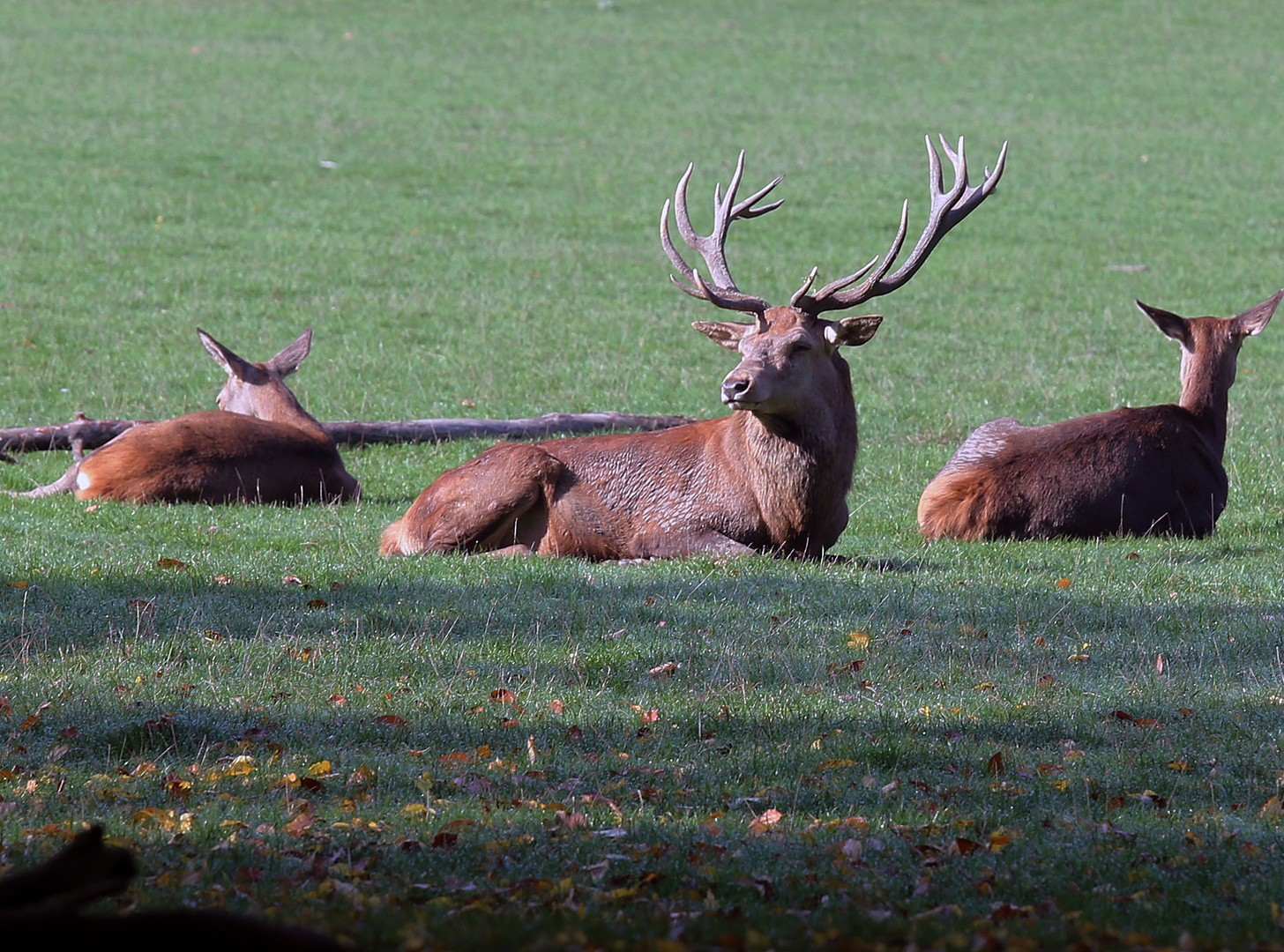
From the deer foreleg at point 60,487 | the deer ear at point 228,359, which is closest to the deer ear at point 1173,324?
the deer ear at point 228,359

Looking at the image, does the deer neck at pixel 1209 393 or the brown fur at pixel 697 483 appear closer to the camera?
the brown fur at pixel 697 483

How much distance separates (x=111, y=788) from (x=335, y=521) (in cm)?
620

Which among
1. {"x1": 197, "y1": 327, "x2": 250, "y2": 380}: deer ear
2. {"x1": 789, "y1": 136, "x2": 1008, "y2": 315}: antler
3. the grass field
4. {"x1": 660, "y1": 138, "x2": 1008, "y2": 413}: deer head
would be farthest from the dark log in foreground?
{"x1": 789, "y1": 136, "x2": 1008, "y2": 315}: antler

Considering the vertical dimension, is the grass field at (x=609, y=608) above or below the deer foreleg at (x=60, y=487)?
above

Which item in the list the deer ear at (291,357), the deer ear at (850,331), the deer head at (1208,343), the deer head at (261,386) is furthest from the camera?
the deer ear at (291,357)

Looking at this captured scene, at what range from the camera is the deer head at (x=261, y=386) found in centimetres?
→ 1415

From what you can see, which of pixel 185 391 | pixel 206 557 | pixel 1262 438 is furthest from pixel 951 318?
pixel 206 557

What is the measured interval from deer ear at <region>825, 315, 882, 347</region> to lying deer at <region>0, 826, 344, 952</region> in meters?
7.68

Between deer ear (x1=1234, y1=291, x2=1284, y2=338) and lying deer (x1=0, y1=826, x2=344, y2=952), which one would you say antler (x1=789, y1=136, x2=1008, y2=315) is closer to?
deer ear (x1=1234, y1=291, x2=1284, y2=338)

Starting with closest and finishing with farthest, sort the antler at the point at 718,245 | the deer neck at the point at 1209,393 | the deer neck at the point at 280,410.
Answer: the antler at the point at 718,245 → the deer neck at the point at 1209,393 → the deer neck at the point at 280,410

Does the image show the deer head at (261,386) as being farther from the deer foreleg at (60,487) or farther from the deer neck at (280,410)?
the deer foreleg at (60,487)

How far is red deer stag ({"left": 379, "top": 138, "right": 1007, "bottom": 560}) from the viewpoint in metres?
10.3

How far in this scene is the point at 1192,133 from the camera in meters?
34.0

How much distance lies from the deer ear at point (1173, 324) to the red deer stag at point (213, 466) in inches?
258
